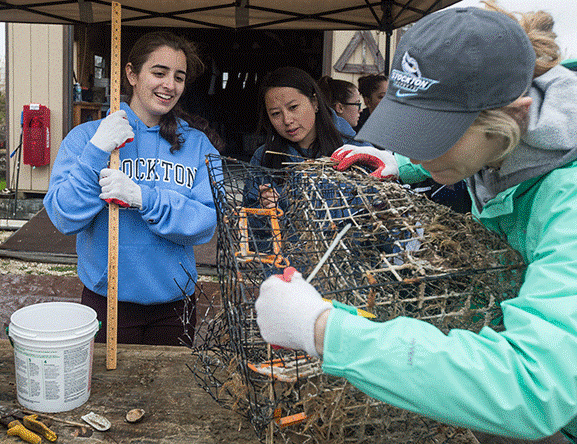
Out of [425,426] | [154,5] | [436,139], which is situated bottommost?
[425,426]

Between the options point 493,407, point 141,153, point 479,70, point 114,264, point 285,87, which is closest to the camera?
point 493,407

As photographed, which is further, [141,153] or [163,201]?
[141,153]

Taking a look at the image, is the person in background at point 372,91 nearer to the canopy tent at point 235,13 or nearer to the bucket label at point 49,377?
the canopy tent at point 235,13

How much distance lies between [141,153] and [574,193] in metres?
1.70

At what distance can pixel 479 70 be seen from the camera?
927 millimetres

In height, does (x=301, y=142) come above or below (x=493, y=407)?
above

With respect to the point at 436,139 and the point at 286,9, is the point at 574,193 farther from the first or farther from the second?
the point at 286,9

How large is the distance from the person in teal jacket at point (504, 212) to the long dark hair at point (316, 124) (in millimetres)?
1493

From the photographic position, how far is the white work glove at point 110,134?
1891 millimetres

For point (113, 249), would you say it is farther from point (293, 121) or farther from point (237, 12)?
point (237, 12)

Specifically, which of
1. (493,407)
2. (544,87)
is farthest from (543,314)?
(544,87)

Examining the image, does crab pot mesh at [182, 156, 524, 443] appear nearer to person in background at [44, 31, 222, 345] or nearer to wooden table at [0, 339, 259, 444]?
wooden table at [0, 339, 259, 444]

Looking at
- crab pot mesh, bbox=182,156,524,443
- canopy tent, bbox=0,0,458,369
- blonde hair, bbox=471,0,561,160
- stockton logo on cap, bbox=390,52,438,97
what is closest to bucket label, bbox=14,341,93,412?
crab pot mesh, bbox=182,156,524,443

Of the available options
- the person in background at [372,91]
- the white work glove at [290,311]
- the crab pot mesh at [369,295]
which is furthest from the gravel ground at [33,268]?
the white work glove at [290,311]
